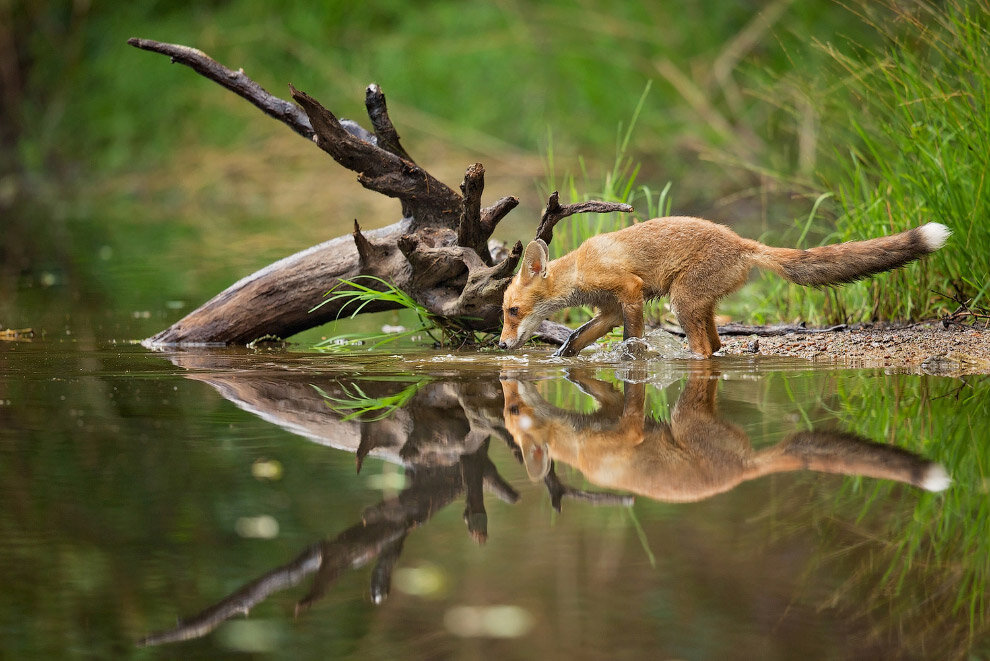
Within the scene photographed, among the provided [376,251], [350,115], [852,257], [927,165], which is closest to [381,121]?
[376,251]

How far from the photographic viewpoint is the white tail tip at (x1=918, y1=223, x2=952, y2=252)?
512 centimetres

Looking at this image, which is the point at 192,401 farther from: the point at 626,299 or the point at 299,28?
the point at 299,28

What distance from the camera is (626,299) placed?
19.5 ft

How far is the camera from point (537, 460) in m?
3.72

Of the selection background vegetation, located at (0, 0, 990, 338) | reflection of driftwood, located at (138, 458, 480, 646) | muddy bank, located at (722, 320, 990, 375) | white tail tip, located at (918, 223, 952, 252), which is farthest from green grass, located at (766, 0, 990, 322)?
reflection of driftwood, located at (138, 458, 480, 646)

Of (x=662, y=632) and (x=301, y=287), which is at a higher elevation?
(x=301, y=287)

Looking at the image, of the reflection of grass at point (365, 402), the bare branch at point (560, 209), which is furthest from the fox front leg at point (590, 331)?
the reflection of grass at point (365, 402)

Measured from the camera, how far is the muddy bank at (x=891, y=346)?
521 cm

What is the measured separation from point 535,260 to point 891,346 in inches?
75.0

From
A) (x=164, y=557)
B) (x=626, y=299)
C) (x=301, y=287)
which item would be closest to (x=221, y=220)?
(x=301, y=287)

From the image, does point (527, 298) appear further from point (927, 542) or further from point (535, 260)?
point (927, 542)

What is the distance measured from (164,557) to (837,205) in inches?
209

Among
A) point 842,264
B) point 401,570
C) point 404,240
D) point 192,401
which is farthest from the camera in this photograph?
point 404,240

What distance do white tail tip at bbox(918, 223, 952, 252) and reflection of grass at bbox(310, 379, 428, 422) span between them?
94.6 inches
